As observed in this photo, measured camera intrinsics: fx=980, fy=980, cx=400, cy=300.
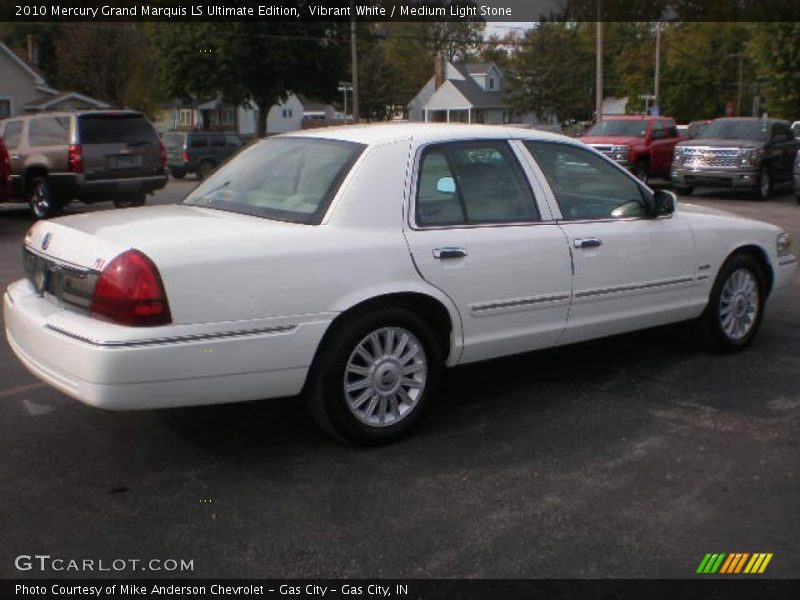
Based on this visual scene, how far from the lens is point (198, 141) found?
106ft

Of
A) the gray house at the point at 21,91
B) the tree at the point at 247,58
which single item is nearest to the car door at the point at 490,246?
the gray house at the point at 21,91

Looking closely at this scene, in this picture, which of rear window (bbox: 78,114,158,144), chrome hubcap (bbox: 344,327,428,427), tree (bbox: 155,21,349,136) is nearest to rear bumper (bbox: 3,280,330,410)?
chrome hubcap (bbox: 344,327,428,427)

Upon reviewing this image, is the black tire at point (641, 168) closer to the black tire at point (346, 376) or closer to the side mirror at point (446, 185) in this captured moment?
the side mirror at point (446, 185)

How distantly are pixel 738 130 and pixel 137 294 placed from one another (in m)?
19.6

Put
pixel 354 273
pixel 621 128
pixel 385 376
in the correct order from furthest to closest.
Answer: pixel 621 128
pixel 385 376
pixel 354 273

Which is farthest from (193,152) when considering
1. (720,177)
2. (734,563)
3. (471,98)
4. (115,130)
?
(471,98)

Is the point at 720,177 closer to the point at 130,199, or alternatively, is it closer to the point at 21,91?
the point at 130,199

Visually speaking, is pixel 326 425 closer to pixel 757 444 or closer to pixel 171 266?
pixel 171 266

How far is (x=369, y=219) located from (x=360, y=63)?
76.2m

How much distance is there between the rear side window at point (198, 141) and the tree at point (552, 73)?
44524mm

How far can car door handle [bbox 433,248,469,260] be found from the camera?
5.02m

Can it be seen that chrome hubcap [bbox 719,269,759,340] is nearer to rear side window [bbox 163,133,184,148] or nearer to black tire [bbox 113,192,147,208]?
black tire [bbox 113,192,147,208]

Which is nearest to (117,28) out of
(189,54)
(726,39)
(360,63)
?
(189,54)

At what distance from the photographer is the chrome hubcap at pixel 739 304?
670cm
